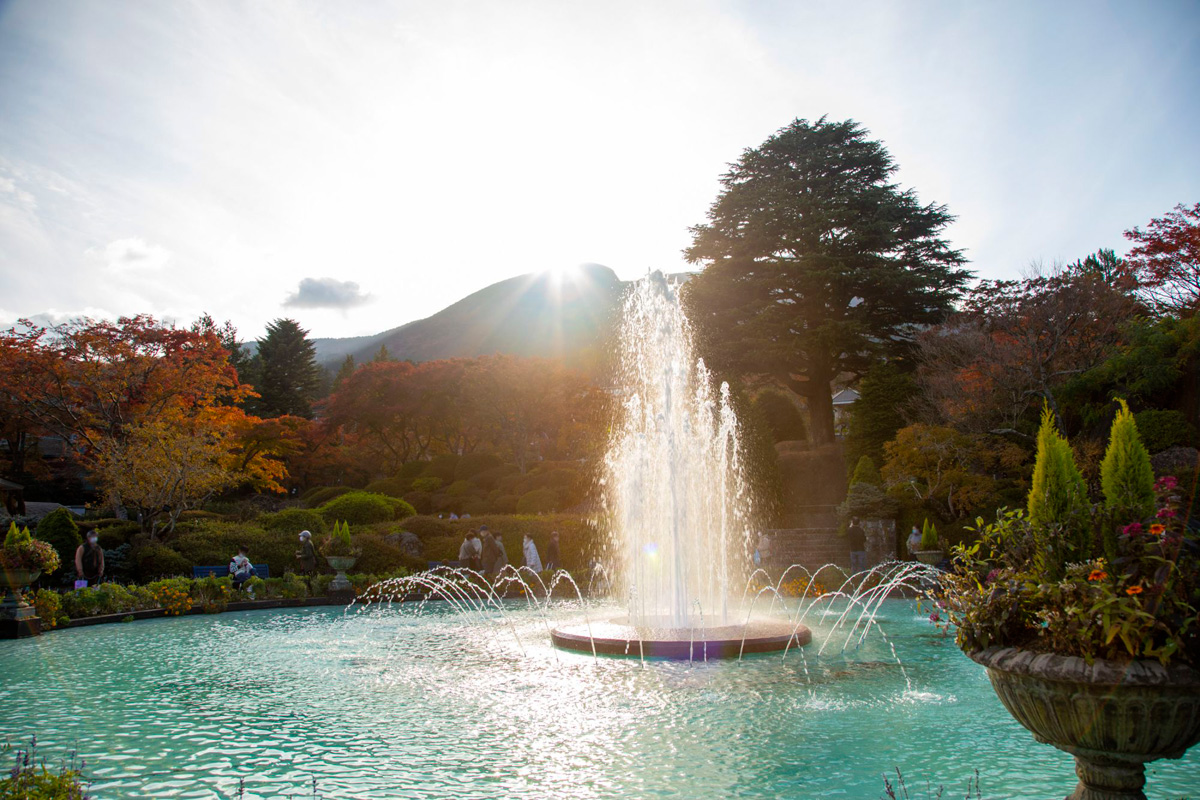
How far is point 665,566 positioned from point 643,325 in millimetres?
4604

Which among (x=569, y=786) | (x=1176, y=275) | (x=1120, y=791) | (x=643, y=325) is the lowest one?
(x=569, y=786)

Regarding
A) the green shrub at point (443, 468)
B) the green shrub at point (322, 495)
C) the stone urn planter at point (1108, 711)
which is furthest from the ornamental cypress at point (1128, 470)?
the green shrub at point (443, 468)

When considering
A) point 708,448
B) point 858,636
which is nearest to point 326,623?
point 708,448

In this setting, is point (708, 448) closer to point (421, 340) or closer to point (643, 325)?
point (643, 325)

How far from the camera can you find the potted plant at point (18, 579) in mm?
11133

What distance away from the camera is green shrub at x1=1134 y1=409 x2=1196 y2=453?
19.6 metres

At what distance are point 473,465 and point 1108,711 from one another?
35111 millimetres

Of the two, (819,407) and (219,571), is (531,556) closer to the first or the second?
(219,571)

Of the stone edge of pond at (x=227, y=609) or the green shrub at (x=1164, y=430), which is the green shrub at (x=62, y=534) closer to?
the stone edge of pond at (x=227, y=609)

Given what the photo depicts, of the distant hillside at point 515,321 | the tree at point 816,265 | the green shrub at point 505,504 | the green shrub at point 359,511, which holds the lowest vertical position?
the green shrub at point 359,511

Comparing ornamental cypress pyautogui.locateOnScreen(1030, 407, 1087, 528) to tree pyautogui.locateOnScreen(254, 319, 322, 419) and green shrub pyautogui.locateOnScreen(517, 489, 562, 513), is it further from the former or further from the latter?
tree pyautogui.locateOnScreen(254, 319, 322, 419)

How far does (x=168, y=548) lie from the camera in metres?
19.0

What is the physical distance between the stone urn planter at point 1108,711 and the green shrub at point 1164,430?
20.3 m

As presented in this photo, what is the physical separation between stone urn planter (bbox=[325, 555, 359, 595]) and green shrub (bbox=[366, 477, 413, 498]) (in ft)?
56.7
